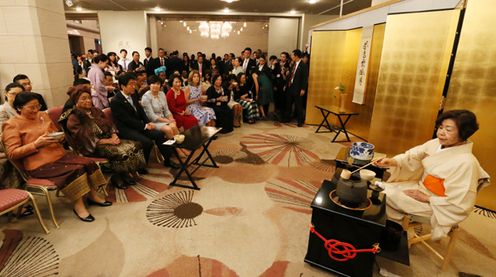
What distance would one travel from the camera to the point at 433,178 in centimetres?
209

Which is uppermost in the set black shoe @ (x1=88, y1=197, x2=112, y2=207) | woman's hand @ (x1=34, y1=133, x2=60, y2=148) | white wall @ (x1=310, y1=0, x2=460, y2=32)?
white wall @ (x1=310, y1=0, x2=460, y2=32)

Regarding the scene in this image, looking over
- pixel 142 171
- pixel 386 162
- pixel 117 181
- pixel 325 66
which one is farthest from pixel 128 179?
pixel 325 66

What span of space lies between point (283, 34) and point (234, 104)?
6251mm

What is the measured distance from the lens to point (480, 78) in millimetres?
2814

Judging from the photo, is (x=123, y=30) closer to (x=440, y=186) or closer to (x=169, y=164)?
(x=169, y=164)

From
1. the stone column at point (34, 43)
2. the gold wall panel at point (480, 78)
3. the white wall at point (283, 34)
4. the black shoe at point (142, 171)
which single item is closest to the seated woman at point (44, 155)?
the black shoe at point (142, 171)

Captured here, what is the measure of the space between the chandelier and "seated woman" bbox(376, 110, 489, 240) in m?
9.86

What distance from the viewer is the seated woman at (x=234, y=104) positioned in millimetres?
6074

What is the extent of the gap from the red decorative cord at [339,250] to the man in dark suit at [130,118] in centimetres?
255

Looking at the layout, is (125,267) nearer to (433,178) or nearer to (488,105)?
(433,178)

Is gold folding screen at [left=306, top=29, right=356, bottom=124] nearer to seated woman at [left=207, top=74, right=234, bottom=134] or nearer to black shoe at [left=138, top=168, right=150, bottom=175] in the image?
seated woman at [left=207, top=74, right=234, bottom=134]

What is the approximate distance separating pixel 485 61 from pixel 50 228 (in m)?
4.52

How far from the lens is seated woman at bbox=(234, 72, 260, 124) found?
21.1ft

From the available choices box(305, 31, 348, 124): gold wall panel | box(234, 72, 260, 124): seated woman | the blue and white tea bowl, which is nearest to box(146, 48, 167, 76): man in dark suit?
box(234, 72, 260, 124): seated woman
